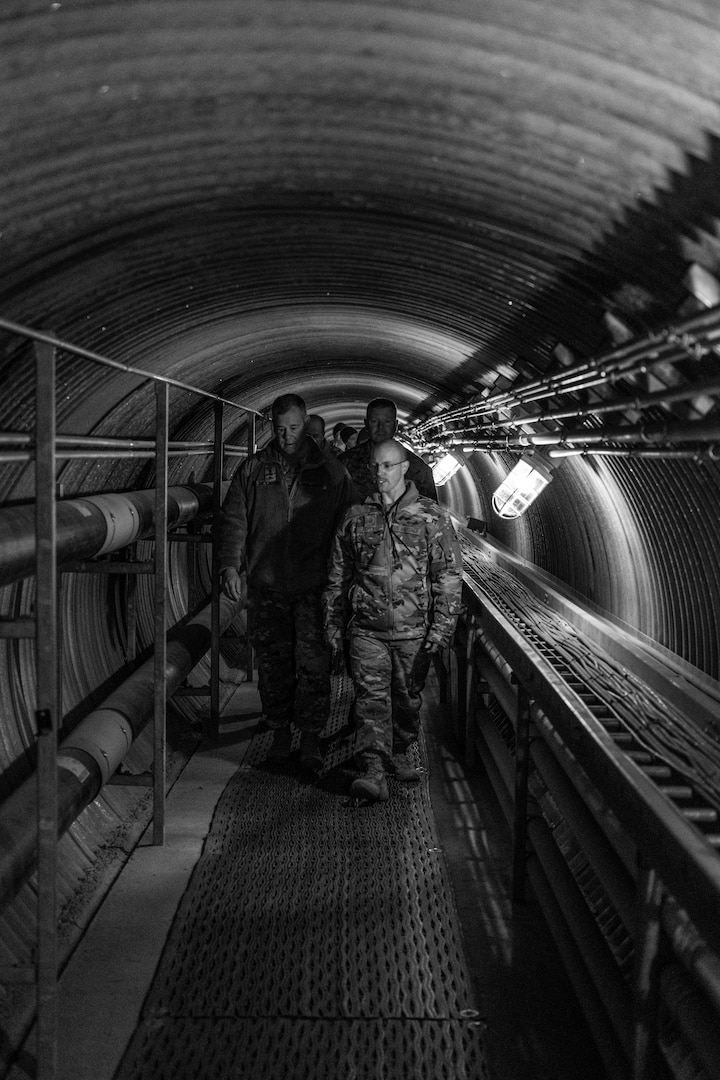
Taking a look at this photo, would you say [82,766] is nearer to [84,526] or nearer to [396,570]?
[84,526]

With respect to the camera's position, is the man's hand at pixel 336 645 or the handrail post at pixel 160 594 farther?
the man's hand at pixel 336 645

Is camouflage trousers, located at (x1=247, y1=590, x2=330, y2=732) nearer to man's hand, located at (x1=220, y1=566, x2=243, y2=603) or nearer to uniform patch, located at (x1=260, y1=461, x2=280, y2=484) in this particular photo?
man's hand, located at (x1=220, y1=566, x2=243, y2=603)

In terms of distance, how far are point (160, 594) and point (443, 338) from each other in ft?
11.5

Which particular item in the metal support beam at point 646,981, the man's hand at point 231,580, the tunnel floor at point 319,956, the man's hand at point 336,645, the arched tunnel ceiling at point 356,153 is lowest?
the tunnel floor at point 319,956

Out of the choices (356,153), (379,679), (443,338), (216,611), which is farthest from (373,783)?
(356,153)

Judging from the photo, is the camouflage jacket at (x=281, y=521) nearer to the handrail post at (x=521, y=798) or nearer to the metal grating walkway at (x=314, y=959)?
the metal grating walkway at (x=314, y=959)

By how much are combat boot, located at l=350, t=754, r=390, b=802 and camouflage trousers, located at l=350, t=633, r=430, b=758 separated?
6 centimetres

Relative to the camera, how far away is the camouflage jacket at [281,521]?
23.5 ft

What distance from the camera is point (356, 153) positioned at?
3.60 m

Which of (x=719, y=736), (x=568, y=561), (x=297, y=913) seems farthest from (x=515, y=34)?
(x=568, y=561)

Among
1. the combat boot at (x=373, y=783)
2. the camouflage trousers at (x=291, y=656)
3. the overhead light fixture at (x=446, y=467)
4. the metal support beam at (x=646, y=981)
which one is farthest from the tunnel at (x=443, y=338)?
the overhead light fixture at (x=446, y=467)

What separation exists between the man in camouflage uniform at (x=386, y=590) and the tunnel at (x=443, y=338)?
0.47 metres

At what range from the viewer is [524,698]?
5340 millimetres

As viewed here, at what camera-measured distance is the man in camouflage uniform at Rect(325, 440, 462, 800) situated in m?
6.56
